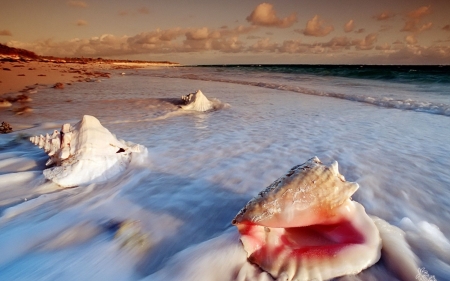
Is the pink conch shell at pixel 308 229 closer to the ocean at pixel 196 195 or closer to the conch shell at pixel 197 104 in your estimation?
the ocean at pixel 196 195

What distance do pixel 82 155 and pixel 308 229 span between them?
1966mm

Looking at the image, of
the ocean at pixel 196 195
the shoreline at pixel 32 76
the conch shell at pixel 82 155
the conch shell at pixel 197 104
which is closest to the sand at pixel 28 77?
the shoreline at pixel 32 76

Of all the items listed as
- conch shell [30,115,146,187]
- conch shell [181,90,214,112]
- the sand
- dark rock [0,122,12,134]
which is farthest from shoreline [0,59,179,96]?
conch shell [30,115,146,187]

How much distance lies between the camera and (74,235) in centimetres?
169

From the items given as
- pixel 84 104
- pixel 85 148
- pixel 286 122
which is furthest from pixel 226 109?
pixel 85 148

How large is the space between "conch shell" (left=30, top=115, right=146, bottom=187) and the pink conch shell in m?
1.66

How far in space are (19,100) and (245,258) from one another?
25.6ft

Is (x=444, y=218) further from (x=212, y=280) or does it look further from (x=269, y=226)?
(x=212, y=280)

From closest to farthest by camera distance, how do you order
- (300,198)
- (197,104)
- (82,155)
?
(300,198) → (82,155) → (197,104)

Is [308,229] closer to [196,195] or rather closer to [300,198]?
[300,198]

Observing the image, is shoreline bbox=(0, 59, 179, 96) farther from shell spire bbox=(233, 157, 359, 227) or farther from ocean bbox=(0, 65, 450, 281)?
shell spire bbox=(233, 157, 359, 227)

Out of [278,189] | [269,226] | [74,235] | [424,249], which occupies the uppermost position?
[278,189]

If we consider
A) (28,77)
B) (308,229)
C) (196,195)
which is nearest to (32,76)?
(28,77)

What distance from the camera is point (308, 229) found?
1.50 metres
